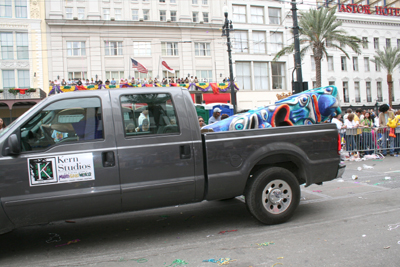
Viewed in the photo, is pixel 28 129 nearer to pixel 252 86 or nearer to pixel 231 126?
pixel 231 126

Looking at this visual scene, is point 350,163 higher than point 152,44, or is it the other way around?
point 152,44

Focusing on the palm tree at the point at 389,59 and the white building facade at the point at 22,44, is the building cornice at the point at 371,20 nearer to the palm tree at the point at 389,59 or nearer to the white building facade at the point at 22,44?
the palm tree at the point at 389,59

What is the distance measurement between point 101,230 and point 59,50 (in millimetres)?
29883

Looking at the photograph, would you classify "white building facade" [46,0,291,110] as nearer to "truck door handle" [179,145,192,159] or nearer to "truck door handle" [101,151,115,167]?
"truck door handle" [179,145,192,159]

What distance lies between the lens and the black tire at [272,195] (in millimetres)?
4406

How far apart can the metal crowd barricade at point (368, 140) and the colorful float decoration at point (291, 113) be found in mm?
6339

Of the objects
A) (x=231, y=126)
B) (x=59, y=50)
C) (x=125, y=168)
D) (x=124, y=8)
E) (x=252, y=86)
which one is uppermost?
(x=124, y=8)

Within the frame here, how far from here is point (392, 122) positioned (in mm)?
11492

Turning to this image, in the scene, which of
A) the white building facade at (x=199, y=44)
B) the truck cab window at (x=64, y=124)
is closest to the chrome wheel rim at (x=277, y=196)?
the truck cab window at (x=64, y=124)

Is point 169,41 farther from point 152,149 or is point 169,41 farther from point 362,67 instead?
point 152,149

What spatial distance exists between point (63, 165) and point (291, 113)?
3.70m

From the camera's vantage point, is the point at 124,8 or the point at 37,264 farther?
the point at 124,8

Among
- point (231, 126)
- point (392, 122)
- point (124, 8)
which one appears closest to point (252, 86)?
point (124, 8)

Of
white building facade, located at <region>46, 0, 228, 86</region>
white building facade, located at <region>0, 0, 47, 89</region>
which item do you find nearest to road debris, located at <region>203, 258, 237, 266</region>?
white building facade, located at <region>46, 0, 228, 86</region>
